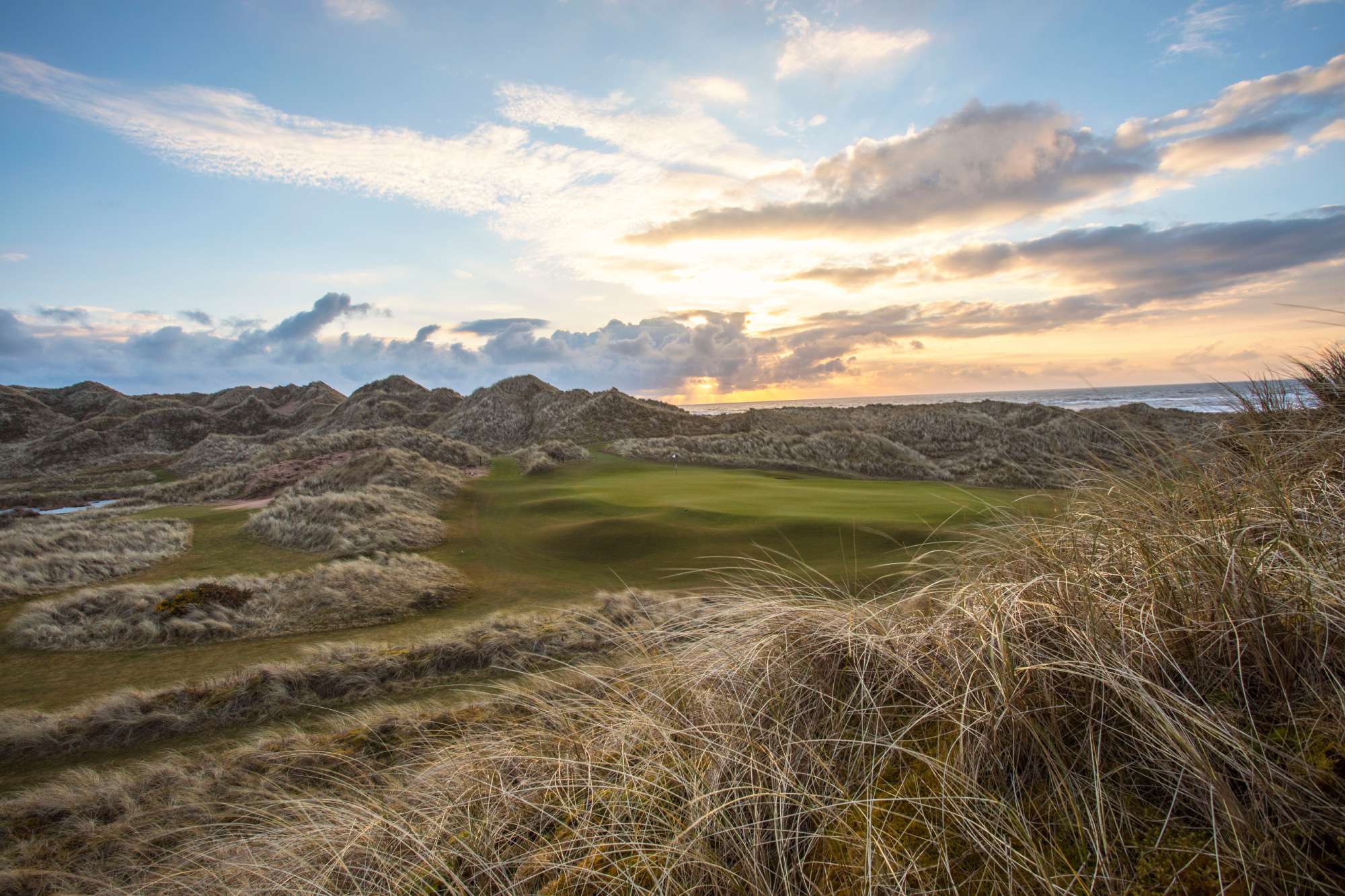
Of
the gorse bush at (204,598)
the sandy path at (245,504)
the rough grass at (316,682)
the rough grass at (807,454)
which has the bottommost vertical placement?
the rough grass at (316,682)

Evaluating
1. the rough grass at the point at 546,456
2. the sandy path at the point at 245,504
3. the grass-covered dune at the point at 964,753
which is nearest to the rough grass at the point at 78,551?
the sandy path at the point at 245,504

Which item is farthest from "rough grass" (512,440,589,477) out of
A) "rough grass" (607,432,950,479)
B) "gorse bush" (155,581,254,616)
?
"gorse bush" (155,581,254,616)

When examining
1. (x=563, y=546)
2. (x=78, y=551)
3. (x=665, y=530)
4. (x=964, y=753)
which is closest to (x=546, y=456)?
(x=563, y=546)

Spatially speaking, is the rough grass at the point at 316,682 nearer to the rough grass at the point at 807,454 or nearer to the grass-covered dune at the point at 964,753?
the grass-covered dune at the point at 964,753

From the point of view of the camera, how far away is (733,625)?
12.6ft

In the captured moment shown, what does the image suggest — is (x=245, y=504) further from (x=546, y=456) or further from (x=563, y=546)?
(x=563, y=546)

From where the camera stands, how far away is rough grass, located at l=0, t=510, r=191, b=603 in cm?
1091

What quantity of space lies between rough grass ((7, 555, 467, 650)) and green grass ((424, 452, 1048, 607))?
1603 mm

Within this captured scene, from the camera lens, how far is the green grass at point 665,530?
11.8 meters

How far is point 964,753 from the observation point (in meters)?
2.37

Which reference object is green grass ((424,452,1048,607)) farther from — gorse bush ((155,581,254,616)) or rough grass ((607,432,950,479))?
rough grass ((607,432,950,479))

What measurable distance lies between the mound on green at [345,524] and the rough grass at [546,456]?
25.1 feet

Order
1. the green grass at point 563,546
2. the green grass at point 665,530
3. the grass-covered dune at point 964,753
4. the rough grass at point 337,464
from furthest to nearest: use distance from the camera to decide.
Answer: the rough grass at point 337,464 < the green grass at point 665,530 < the green grass at point 563,546 < the grass-covered dune at point 964,753

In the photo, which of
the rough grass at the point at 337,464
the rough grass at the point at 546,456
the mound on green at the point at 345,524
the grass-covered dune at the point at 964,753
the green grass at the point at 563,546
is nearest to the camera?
the grass-covered dune at the point at 964,753
